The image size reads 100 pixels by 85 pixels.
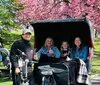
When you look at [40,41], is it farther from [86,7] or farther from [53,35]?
[86,7]

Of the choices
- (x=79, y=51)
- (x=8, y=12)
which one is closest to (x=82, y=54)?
(x=79, y=51)

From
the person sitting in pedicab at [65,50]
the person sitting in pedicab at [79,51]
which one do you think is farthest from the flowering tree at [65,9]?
the person sitting in pedicab at [79,51]

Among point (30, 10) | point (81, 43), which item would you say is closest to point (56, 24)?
point (81, 43)

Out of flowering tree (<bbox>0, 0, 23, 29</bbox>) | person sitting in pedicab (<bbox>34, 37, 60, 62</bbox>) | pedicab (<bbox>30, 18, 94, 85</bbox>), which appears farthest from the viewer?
flowering tree (<bbox>0, 0, 23, 29</bbox>)

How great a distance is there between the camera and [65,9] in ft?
73.2

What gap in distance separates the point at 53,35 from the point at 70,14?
12.7 m

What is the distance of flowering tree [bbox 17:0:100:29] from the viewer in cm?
2131

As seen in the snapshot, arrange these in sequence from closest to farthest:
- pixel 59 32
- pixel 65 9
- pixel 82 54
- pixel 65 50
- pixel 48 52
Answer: pixel 82 54
pixel 48 52
pixel 65 50
pixel 59 32
pixel 65 9

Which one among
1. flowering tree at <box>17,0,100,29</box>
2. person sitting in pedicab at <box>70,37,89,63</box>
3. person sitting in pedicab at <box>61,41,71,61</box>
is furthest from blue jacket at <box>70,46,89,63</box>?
flowering tree at <box>17,0,100,29</box>

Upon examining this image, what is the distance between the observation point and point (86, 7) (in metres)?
21.4

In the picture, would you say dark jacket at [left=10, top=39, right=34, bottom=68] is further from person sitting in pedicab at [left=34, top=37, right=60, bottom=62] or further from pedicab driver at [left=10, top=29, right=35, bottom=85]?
person sitting in pedicab at [left=34, top=37, right=60, bottom=62]

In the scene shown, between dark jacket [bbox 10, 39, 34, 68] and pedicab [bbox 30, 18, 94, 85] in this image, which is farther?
pedicab [bbox 30, 18, 94, 85]

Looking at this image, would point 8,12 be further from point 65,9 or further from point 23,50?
Answer: point 23,50

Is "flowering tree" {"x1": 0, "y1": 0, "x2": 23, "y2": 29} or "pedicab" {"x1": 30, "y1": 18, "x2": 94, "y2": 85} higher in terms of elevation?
"flowering tree" {"x1": 0, "y1": 0, "x2": 23, "y2": 29}
